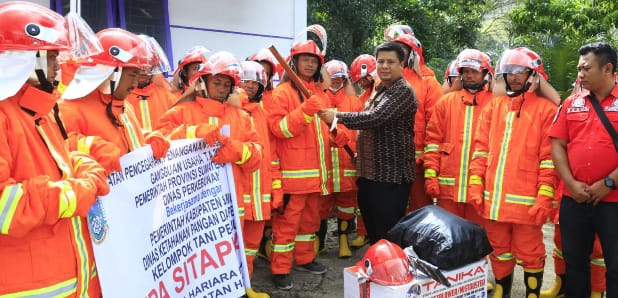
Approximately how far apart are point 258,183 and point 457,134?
1.98 meters

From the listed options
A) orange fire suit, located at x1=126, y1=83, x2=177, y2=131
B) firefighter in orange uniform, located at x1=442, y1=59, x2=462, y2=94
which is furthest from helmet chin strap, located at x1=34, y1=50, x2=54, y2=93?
firefighter in orange uniform, located at x1=442, y1=59, x2=462, y2=94

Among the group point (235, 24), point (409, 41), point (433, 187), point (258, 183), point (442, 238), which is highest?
point (235, 24)

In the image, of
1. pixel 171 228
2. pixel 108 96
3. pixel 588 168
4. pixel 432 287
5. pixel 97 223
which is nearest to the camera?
pixel 97 223

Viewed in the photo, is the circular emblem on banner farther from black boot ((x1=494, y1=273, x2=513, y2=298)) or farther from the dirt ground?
black boot ((x1=494, y1=273, x2=513, y2=298))

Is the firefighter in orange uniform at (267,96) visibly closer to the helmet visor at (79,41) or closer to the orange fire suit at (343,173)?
the orange fire suit at (343,173)

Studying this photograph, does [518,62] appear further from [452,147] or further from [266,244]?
[266,244]

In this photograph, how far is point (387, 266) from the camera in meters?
Result: 3.52

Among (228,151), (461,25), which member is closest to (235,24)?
(228,151)

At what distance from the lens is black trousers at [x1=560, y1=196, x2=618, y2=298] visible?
3665 millimetres

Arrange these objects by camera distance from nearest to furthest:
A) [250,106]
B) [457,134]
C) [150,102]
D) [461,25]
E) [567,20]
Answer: [250,106] → [457,134] → [150,102] → [567,20] → [461,25]

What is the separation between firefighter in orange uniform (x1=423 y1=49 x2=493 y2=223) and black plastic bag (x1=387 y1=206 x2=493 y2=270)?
0.87 metres

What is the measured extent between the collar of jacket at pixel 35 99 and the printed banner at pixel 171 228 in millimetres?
605

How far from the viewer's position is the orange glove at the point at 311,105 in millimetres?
4523

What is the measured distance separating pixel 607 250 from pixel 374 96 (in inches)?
87.0
